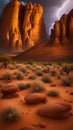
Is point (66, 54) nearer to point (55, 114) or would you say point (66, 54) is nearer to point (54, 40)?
point (54, 40)

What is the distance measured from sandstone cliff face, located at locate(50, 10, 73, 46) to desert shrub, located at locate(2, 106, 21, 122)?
67.4 metres

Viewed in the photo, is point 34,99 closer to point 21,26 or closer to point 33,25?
point 33,25

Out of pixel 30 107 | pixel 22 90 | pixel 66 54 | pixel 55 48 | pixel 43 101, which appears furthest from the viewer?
pixel 55 48

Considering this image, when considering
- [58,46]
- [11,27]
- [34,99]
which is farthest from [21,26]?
[34,99]

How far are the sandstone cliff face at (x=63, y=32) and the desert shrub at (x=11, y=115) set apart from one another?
67.4 metres

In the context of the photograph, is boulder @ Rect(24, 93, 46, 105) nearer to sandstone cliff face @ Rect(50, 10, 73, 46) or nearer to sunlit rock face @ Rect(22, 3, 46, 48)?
sandstone cliff face @ Rect(50, 10, 73, 46)

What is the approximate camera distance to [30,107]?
324 inches

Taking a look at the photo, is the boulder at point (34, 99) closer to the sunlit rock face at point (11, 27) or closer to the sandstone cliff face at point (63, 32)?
the sandstone cliff face at point (63, 32)

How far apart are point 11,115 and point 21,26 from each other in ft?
360

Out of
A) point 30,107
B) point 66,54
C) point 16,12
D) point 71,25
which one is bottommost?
point 66,54

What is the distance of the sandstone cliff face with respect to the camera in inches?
2904

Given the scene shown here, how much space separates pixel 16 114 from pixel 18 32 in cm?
10403

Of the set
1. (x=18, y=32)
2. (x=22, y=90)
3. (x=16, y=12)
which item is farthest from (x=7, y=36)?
(x=22, y=90)

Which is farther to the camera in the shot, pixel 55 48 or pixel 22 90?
pixel 55 48
